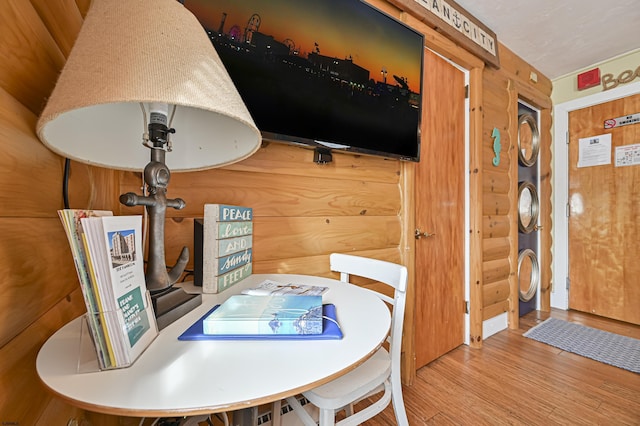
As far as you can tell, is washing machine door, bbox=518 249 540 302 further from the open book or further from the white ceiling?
the open book

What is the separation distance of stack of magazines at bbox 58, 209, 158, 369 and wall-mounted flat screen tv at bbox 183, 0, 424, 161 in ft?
2.34

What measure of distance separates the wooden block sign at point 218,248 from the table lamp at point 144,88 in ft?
0.42

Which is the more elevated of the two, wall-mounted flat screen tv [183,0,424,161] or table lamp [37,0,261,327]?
wall-mounted flat screen tv [183,0,424,161]

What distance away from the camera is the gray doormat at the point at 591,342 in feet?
6.52

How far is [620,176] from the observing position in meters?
2.69

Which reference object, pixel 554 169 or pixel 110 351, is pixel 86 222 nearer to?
pixel 110 351

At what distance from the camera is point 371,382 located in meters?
0.88

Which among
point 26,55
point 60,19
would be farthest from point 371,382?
point 60,19

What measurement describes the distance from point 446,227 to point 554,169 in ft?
6.86

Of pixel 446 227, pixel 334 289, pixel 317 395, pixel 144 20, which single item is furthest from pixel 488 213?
pixel 144 20

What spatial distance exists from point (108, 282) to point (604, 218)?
157 inches

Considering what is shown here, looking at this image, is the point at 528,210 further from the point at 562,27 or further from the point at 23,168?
the point at 23,168

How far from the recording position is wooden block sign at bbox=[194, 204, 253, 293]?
0.83m

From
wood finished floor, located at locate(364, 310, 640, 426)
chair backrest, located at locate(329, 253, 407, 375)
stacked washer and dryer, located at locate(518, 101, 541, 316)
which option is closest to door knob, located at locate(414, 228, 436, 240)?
chair backrest, located at locate(329, 253, 407, 375)
